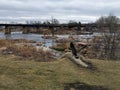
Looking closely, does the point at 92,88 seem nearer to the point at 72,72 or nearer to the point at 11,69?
the point at 72,72

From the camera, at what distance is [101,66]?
465 inches

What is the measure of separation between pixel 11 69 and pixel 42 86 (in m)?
1.90

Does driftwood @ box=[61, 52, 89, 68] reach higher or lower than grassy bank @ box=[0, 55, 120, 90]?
higher

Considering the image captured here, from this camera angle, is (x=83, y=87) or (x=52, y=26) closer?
(x=83, y=87)

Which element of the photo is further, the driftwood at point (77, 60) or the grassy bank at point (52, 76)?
the driftwood at point (77, 60)

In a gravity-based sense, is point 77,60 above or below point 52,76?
above

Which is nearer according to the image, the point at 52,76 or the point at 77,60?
the point at 52,76

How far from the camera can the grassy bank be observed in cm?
913

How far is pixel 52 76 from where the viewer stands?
394 inches

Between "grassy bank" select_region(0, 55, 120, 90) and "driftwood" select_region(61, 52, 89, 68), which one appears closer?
"grassy bank" select_region(0, 55, 120, 90)

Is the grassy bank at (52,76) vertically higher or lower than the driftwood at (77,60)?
lower

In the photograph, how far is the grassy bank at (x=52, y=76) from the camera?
9133 mm

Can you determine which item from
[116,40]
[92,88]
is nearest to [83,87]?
[92,88]

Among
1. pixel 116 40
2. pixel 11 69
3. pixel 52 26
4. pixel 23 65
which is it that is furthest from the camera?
pixel 52 26
